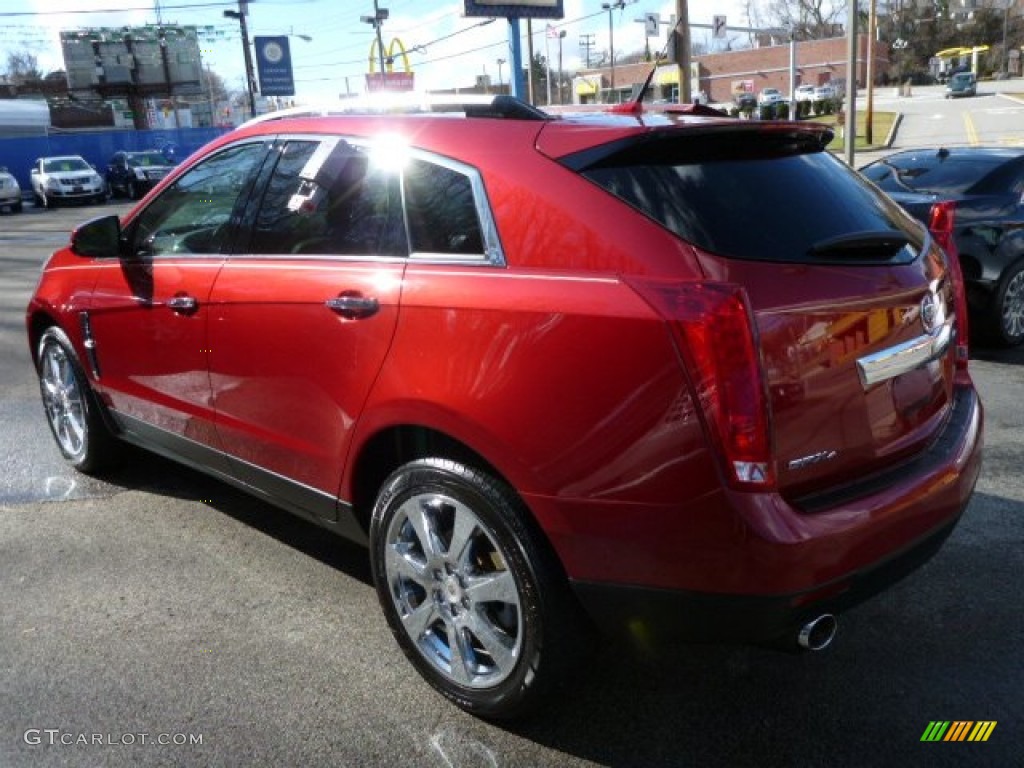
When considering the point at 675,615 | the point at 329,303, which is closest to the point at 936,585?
the point at 675,615

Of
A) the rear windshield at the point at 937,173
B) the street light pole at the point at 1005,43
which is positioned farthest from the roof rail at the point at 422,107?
the street light pole at the point at 1005,43

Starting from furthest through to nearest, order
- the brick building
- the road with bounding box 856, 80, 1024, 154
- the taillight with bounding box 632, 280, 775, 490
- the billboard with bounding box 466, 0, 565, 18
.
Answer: the brick building < the road with bounding box 856, 80, 1024, 154 < the billboard with bounding box 466, 0, 565, 18 < the taillight with bounding box 632, 280, 775, 490

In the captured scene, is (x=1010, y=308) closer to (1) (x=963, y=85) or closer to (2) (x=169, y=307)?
(2) (x=169, y=307)

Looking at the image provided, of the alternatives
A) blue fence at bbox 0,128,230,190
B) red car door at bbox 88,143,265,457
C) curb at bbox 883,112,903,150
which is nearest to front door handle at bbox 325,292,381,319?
red car door at bbox 88,143,265,457

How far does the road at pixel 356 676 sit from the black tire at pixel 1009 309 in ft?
10.6

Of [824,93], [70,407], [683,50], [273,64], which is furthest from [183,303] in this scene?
[824,93]

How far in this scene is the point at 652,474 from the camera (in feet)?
7.22

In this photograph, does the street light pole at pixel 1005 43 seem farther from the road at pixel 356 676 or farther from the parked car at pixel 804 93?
the road at pixel 356 676

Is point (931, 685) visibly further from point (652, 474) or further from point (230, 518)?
point (230, 518)

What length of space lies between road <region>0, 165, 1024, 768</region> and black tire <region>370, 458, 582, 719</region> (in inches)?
5.6

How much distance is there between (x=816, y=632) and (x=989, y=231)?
552 centimetres

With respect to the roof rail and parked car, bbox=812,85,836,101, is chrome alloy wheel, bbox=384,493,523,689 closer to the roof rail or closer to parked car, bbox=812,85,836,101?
the roof rail

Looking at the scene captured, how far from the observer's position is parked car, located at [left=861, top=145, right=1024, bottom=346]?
22.3 feet

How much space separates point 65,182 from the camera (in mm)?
30625
